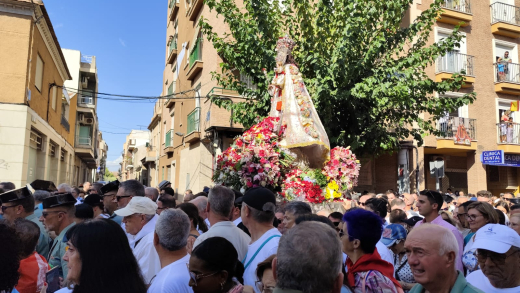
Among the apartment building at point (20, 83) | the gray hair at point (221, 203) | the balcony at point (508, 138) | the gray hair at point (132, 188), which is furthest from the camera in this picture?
the balcony at point (508, 138)

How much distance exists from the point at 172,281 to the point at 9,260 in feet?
3.33

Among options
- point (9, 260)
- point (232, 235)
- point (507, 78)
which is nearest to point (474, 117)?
point (507, 78)

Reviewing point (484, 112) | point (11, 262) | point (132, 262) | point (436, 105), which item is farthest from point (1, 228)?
point (484, 112)

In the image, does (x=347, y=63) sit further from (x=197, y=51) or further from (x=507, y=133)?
(x=507, y=133)

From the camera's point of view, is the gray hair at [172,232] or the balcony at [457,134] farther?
the balcony at [457,134]

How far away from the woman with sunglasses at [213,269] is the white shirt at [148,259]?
1.26 m

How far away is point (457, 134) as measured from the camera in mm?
17188

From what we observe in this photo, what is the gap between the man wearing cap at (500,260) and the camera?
2.63 meters

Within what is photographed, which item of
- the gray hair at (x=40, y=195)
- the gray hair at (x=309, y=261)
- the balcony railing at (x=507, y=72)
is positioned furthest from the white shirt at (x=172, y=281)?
the balcony railing at (x=507, y=72)

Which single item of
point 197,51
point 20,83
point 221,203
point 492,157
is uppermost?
point 197,51

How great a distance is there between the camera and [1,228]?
255 centimetres

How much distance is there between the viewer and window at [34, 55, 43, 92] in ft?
46.6

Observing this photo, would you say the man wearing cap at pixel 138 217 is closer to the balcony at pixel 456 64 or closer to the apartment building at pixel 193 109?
the apartment building at pixel 193 109

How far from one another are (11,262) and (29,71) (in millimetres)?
12326
